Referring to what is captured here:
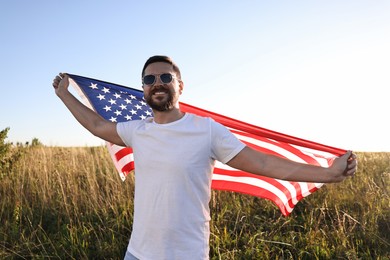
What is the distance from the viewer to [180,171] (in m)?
2.41

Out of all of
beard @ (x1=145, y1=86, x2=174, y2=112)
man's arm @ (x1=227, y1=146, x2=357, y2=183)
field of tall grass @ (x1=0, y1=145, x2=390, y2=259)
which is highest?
beard @ (x1=145, y1=86, x2=174, y2=112)

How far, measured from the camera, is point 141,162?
Answer: 2588 mm

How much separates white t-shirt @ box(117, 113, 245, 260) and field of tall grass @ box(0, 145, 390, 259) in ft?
7.51

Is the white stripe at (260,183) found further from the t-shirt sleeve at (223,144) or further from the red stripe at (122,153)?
the t-shirt sleeve at (223,144)

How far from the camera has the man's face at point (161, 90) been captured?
102 inches

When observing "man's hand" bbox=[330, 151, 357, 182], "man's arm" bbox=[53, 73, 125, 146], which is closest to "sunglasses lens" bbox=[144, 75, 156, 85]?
"man's arm" bbox=[53, 73, 125, 146]

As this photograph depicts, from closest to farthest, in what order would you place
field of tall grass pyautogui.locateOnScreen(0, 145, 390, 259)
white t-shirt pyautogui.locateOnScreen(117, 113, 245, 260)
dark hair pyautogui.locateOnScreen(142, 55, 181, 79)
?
white t-shirt pyautogui.locateOnScreen(117, 113, 245, 260) → dark hair pyautogui.locateOnScreen(142, 55, 181, 79) → field of tall grass pyautogui.locateOnScreen(0, 145, 390, 259)

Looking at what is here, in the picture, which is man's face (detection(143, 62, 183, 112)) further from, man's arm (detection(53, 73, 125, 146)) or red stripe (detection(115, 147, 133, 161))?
red stripe (detection(115, 147, 133, 161))

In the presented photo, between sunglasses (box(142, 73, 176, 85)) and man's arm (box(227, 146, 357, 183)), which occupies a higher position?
sunglasses (box(142, 73, 176, 85))

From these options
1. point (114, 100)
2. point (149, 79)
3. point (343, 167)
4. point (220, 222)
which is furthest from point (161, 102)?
point (220, 222)

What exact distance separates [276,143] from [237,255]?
5.02 ft

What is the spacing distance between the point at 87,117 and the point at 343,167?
203cm

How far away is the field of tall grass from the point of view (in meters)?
4.91

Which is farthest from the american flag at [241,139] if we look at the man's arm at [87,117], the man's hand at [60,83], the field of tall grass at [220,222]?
the field of tall grass at [220,222]
